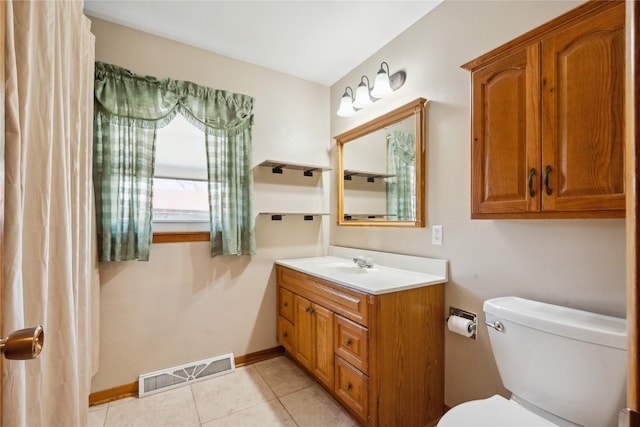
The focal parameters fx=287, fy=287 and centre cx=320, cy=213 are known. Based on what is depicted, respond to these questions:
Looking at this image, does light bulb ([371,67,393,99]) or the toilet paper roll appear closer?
the toilet paper roll

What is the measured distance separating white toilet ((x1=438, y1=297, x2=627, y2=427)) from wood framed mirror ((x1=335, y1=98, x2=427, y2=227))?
2.62 feet

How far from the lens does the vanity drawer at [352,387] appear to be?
4.90 ft

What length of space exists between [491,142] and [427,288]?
2.70 ft

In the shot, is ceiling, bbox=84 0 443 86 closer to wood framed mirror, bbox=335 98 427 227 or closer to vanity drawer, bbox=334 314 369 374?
wood framed mirror, bbox=335 98 427 227

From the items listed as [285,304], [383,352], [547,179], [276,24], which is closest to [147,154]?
[276,24]

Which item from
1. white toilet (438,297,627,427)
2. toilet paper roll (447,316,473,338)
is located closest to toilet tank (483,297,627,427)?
white toilet (438,297,627,427)

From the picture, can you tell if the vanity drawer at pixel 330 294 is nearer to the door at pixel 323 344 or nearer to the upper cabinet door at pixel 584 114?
the door at pixel 323 344

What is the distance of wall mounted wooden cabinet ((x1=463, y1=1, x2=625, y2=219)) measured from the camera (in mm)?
958

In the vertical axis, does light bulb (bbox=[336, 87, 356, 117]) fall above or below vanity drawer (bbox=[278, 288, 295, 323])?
above

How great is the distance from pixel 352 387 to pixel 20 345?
1481 millimetres

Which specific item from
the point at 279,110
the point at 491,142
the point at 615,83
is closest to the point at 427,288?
the point at 491,142

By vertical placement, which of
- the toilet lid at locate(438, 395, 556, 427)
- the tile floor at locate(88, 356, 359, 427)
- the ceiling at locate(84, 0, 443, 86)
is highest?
the ceiling at locate(84, 0, 443, 86)

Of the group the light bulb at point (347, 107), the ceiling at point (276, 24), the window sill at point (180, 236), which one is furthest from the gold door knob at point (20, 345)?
the light bulb at point (347, 107)

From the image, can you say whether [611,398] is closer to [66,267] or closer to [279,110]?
[66,267]
